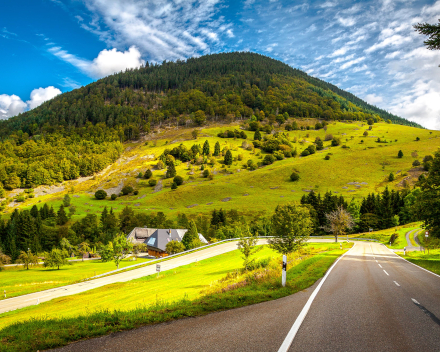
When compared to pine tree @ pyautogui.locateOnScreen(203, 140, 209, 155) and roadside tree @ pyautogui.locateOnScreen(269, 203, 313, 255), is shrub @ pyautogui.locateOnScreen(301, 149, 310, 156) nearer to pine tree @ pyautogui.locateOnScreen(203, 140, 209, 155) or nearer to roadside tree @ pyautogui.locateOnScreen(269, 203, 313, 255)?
pine tree @ pyautogui.locateOnScreen(203, 140, 209, 155)

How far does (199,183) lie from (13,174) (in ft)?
368

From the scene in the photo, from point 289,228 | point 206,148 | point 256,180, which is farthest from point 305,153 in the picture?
point 289,228

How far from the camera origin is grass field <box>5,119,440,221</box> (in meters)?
111

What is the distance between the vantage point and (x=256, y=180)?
13488 centimetres

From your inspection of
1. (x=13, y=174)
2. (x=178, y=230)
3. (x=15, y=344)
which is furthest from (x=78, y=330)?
(x=13, y=174)

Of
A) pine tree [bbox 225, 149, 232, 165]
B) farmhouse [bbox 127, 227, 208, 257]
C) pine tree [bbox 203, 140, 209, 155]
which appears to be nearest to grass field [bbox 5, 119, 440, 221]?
pine tree [bbox 225, 149, 232, 165]

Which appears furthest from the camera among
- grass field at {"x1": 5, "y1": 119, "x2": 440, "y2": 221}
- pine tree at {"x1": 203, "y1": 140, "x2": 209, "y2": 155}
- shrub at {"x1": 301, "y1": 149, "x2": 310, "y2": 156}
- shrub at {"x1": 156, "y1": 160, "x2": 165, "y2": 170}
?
pine tree at {"x1": 203, "y1": 140, "x2": 209, "y2": 155}

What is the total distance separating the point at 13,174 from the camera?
146 metres

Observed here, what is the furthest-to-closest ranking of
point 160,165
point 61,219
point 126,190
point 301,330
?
point 160,165, point 126,190, point 61,219, point 301,330

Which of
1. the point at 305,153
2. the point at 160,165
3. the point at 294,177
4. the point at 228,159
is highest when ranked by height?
the point at 305,153

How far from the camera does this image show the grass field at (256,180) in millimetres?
110875

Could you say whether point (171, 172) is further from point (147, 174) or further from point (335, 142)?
point (335, 142)

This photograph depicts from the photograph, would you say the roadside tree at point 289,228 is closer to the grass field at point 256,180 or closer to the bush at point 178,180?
the grass field at point 256,180

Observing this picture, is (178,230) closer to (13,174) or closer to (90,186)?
(90,186)
